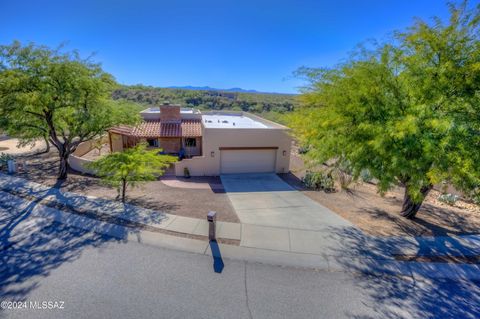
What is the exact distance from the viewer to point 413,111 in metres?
7.31

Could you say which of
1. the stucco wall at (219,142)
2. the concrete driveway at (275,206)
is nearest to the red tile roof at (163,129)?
the stucco wall at (219,142)

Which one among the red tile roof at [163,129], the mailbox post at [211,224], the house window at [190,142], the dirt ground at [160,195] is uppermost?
the red tile roof at [163,129]

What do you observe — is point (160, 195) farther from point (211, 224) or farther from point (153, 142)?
point (153, 142)

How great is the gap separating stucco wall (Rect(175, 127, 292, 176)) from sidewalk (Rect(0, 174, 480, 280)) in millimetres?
6687

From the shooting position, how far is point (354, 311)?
18.6 ft

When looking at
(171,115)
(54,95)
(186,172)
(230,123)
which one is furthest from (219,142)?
(54,95)

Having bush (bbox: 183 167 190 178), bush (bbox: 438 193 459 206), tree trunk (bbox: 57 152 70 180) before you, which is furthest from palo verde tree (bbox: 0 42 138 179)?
bush (bbox: 438 193 459 206)

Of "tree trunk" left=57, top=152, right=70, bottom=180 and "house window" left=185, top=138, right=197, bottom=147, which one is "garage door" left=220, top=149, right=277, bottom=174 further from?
"tree trunk" left=57, top=152, right=70, bottom=180

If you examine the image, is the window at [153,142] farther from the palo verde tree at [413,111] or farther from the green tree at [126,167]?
the palo verde tree at [413,111]

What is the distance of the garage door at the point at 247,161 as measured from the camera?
1742 cm

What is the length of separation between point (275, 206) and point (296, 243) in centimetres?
358

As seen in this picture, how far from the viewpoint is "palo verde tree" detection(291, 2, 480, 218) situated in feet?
21.8

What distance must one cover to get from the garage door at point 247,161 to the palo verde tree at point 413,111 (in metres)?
8.38

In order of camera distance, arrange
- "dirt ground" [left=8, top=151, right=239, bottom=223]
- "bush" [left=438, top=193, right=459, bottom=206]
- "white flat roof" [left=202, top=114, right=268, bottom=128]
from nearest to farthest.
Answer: "dirt ground" [left=8, top=151, right=239, bottom=223] < "bush" [left=438, top=193, right=459, bottom=206] < "white flat roof" [left=202, top=114, right=268, bottom=128]
